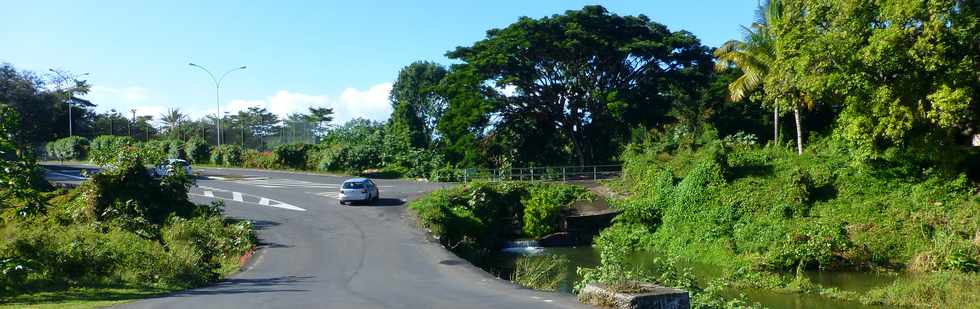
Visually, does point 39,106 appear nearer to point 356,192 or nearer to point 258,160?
point 258,160

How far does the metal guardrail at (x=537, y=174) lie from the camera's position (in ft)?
129

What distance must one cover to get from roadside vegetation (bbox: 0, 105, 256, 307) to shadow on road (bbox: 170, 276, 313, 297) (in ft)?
1.96

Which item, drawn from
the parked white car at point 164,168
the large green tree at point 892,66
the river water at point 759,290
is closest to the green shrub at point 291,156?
the parked white car at point 164,168

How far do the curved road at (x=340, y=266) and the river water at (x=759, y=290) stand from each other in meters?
3.66

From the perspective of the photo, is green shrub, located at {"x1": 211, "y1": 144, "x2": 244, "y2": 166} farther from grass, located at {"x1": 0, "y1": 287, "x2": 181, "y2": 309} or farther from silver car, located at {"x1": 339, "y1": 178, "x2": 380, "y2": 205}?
grass, located at {"x1": 0, "y1": 287, "x2": 181, "y2": 309}

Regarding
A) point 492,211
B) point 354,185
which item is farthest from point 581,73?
point 354,185

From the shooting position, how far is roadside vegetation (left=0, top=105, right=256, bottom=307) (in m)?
12.8

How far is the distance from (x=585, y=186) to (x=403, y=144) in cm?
1910

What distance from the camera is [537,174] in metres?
39.9

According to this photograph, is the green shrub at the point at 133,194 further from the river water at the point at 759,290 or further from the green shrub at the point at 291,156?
the green shrub at the point at 291,156

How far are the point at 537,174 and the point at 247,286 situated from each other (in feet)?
85.0

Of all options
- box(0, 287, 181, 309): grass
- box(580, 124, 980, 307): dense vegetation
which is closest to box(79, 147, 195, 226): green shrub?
box(0, 287, 181, 309): grass

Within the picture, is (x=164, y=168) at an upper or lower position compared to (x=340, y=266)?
upper

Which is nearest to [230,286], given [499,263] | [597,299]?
[597,299]
